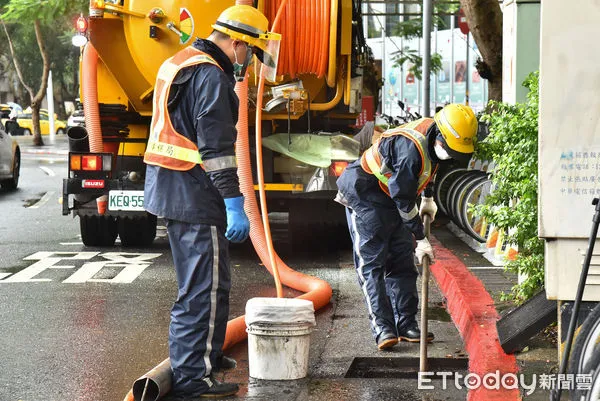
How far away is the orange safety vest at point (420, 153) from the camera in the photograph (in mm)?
6305

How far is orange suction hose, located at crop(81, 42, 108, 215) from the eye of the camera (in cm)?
1052

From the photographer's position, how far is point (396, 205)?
6.62m

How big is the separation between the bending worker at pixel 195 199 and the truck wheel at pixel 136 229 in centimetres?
571

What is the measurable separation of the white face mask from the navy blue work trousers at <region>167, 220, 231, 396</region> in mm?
1530

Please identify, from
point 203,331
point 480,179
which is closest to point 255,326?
point 203,331

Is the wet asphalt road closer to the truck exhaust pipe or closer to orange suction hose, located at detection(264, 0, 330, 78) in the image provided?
the truck exhaust pipe

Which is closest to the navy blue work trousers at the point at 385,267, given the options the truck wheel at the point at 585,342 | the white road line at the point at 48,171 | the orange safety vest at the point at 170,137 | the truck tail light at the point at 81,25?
the orange safety vest at the point at 170,137

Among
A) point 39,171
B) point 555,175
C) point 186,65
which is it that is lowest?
point 39,171

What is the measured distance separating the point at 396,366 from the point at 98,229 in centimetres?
552

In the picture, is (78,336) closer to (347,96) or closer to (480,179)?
(347,96)

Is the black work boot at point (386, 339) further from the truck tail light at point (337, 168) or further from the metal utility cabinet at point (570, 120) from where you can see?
the truck tail light at point (337, 168)

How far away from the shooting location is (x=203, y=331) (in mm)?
5469

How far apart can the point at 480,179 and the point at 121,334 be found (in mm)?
5576

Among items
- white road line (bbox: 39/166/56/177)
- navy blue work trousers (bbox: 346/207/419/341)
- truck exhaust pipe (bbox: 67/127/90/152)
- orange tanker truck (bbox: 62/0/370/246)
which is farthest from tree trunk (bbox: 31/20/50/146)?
navy blue work trousers (bbox: 346/207/419/341)
